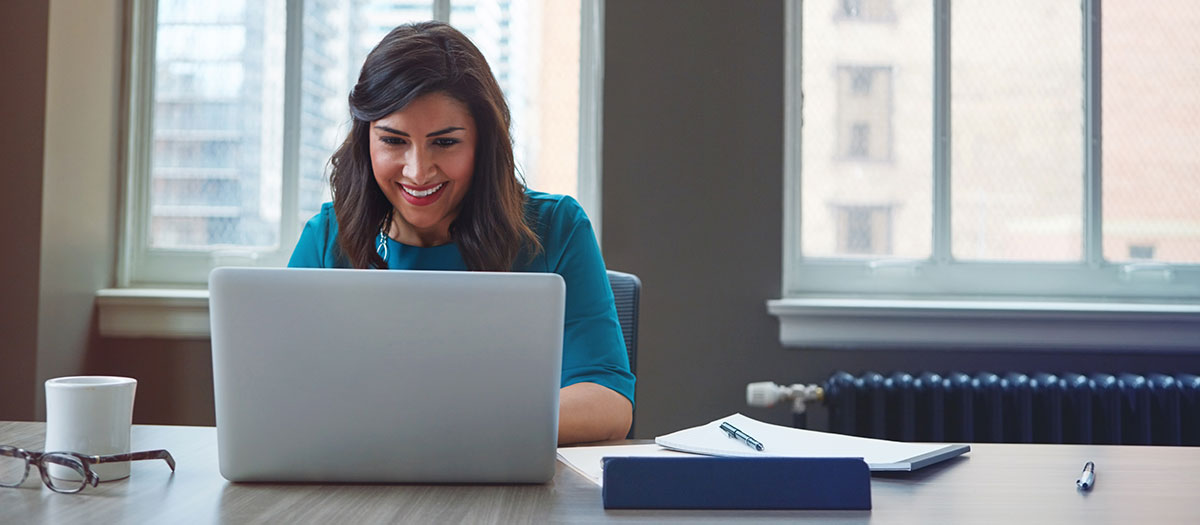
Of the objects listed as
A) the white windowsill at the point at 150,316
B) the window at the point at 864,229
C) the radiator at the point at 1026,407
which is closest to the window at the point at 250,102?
the white windowsill at the point at 150,316

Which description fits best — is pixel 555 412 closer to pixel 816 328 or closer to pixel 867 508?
pixel 867 508

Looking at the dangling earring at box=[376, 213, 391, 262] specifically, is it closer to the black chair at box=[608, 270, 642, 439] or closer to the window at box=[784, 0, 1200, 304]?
the black chair at box=[608, 270, 642, 439]

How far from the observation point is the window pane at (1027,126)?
2318 millimetres

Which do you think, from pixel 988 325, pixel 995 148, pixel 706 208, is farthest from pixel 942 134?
pixel 706 208

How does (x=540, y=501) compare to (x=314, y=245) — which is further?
(x=314, y=245)

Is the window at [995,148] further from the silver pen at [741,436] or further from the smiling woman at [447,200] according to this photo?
the silver pen at [741,436]

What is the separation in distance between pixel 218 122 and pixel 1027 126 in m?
2.20

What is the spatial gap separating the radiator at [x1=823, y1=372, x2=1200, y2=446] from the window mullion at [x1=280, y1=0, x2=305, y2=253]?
59.9 inches

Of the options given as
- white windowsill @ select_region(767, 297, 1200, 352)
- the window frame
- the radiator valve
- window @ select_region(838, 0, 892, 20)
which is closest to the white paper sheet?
the radiator valve

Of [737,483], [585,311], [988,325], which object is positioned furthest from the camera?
[988,325]

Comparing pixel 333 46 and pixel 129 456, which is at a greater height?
pixel 333 46

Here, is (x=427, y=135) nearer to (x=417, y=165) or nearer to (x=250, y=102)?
(x=417, y=165)

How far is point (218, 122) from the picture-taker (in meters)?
2.40

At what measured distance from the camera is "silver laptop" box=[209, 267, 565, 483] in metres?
0.72
